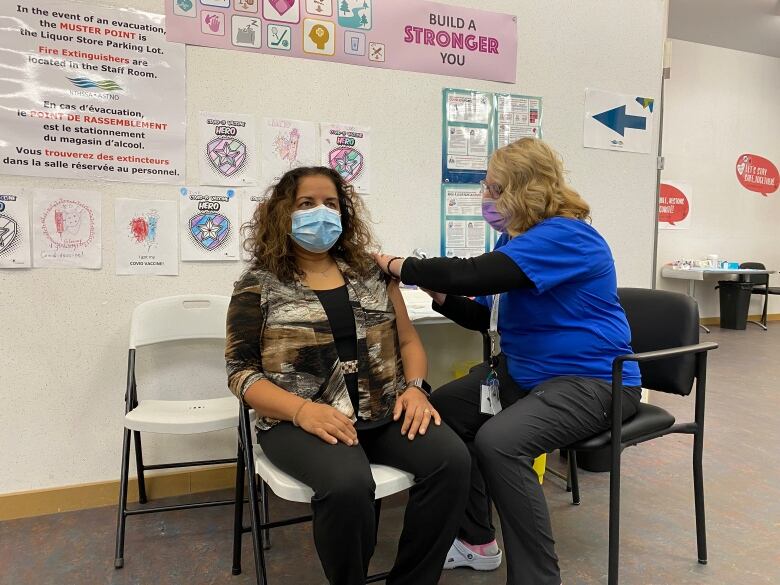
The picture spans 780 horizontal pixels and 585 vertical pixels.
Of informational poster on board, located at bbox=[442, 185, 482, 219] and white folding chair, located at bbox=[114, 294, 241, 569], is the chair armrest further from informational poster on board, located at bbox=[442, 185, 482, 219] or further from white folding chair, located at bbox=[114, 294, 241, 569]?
informational poster on board, located at bbox=[442, 185, 482, 219]

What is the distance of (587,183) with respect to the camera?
2.96 metres

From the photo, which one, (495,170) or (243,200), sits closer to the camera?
(495,170)

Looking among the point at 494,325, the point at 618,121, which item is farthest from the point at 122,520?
the point at 618,121

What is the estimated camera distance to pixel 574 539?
2023 millimetres

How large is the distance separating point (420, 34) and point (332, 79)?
0.48 meters

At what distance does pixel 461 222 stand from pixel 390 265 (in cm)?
111

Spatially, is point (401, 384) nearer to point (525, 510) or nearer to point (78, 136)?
point (525, 510)

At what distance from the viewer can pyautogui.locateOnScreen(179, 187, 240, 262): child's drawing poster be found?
7.49ft

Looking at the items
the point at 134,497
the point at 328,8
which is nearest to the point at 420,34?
the point at 328,8

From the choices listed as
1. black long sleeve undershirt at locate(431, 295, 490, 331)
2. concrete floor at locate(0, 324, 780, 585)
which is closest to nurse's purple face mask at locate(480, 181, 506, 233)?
black long sleeve undershirt at locate(431, 295, 490, 331)

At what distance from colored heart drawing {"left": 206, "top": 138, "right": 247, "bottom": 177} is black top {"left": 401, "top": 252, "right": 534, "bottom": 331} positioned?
3.49 feet

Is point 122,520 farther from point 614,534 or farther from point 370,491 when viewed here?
point 614,534

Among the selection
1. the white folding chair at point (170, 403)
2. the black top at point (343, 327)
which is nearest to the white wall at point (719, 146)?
the white folding chair at point (170, 403)

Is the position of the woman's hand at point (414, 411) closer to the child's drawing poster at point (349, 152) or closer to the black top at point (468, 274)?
the black top at point (468, 274)
